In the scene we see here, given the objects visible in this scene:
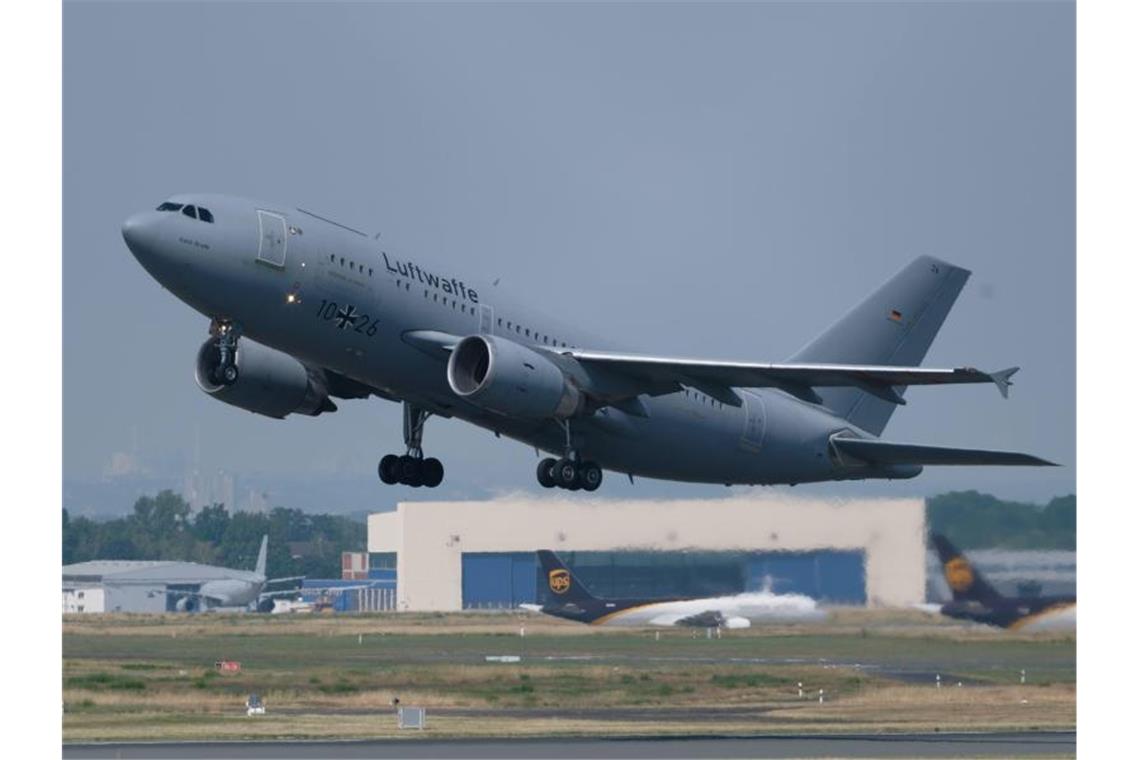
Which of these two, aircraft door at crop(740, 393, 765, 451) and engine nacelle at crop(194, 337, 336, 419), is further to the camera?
aircraft door at crop(740, 393, 765, 451)

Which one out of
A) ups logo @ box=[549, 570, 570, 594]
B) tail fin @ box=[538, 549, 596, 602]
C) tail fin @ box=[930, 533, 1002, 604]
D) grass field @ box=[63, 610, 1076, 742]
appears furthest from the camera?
ups logo @ box=[549, 570, 570, 594]

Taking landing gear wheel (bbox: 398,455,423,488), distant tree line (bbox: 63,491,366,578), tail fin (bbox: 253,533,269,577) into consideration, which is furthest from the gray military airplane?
tail fin (bbox: 253,533,269,577)

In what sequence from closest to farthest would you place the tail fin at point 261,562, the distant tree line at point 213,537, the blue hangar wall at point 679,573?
the blue hangar wall at point 679,573 → the distant tree line at point 213,537 → the tail fin at point 261,562

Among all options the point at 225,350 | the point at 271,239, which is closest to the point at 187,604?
the point at 225,350

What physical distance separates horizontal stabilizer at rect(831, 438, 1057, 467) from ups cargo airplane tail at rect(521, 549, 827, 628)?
6.56m

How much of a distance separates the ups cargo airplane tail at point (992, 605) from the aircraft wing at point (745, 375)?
8783 millimetres

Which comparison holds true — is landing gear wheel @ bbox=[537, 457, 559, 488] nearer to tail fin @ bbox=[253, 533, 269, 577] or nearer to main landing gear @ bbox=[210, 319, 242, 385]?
main landing gear @ bbox=[210, 319, 242, 385]

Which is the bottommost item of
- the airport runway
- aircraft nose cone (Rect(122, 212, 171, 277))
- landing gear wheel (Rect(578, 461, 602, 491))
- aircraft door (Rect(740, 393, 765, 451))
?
the airport runway

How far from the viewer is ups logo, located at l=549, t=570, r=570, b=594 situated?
49594 millimetres

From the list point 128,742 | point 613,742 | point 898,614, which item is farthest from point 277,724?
point 898,614

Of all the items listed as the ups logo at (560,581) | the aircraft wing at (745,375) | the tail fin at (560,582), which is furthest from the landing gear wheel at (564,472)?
the ups logo at (560,581)

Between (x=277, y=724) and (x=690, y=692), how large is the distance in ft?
29.7

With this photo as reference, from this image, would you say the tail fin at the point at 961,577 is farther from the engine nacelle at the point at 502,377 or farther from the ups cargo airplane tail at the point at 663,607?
the engine nacelle at the point at 502,377

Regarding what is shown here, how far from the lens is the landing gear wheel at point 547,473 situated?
3575cm
